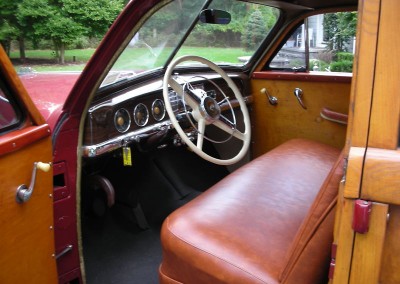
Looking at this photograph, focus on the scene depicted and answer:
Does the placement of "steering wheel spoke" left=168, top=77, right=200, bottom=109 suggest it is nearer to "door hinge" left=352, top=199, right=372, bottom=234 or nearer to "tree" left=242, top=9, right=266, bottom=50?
"tree" left=242, top=9, right=266, bottom=50

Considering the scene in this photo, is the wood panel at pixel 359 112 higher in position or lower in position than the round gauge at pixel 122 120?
higher

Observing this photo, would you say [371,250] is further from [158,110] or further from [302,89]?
[302,89]

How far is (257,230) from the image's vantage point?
5.13 feet

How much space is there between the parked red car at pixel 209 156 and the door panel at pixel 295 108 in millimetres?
11

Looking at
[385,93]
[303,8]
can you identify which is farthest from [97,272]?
[303,8]

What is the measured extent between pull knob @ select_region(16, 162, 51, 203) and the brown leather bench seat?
549mm

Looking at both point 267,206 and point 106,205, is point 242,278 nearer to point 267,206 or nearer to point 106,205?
point 267,206

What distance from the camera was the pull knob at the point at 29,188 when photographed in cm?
126

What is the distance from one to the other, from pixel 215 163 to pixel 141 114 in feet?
1.79

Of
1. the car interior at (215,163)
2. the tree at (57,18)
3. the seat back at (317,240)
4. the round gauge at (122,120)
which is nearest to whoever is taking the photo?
the seat back at (317,240)

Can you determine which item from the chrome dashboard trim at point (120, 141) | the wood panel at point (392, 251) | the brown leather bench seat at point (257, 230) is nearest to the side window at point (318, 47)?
the brown leather bench seat at point (257, 230)

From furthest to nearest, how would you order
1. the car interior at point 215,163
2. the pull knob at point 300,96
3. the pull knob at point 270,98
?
the pull knob at point 270,98 < the pull knob at point 300,96 < the car interior at point 215,163

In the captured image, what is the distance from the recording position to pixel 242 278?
1299mm

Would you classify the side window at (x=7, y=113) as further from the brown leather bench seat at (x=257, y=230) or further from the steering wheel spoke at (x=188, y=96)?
the steering wheel spoke at (x=188, y=96)
